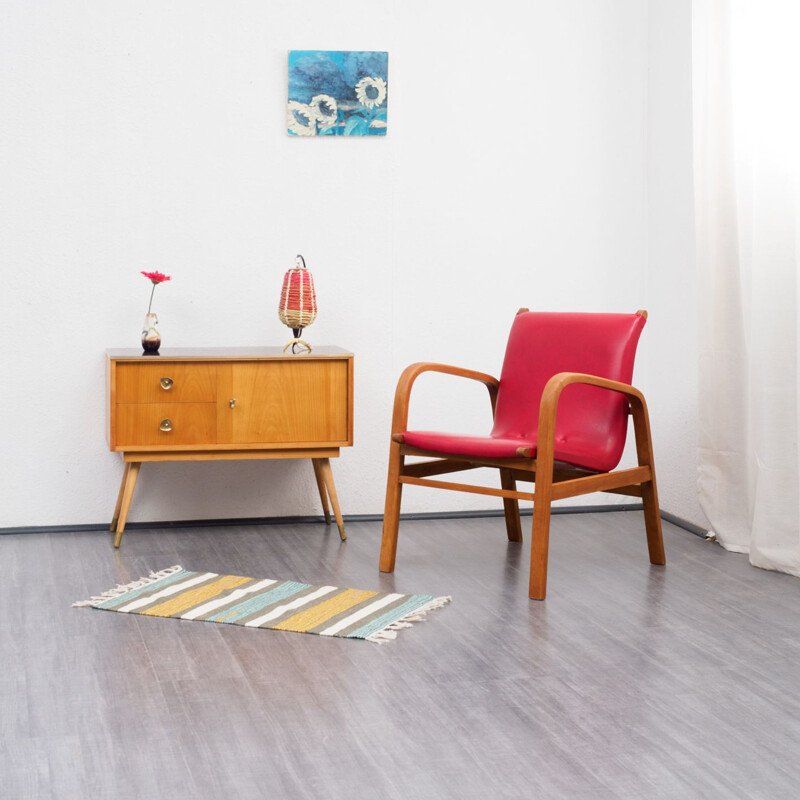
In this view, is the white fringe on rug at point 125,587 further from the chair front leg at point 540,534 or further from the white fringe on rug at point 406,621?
the chair front leg at point 540,534

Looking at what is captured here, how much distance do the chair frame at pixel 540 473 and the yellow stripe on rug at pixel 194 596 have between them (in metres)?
0.45

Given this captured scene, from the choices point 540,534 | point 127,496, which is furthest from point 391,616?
point 127,496

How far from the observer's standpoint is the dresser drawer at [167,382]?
11.6ft

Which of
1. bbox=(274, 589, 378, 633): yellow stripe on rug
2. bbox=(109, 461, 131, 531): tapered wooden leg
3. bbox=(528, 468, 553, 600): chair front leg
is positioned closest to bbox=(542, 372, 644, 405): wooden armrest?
bbox=(528, 468, 553, 600): chair front leg

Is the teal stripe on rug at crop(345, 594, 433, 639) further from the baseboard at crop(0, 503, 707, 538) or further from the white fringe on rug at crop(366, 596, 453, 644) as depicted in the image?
the baseboard at crop(0, 503, 707, 538)

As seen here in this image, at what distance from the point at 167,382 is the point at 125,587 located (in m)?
0.76

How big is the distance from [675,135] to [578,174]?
383 millimetres

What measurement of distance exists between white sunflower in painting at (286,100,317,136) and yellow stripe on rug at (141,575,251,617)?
1653 mm

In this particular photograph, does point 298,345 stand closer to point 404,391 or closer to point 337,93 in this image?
point 404,391

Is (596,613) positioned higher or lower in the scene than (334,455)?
lower

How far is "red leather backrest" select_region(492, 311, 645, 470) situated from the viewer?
10.9ft

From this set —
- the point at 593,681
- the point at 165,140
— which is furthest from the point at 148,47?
the point at 593,681

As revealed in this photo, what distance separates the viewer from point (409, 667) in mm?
2430

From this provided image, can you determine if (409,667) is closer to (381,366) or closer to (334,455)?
(334,455)
